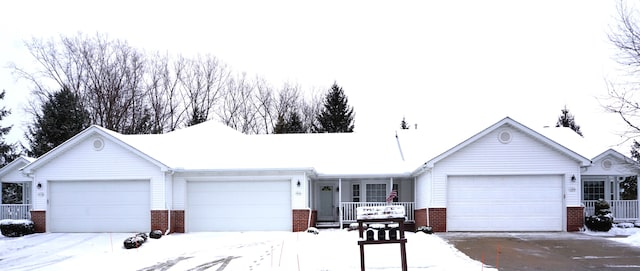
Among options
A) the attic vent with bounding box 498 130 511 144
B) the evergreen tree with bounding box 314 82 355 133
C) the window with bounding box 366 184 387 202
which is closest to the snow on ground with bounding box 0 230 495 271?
the attic vent with bounding box 498 130 511 144

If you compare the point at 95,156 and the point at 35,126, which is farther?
the point at 35,126

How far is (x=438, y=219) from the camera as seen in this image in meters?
19.1

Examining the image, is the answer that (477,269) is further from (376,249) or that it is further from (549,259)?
(376,249)

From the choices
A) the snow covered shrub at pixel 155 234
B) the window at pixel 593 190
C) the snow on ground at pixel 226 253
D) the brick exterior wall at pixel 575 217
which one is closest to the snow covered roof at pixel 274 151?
the snow covered shrub at pixel 155 234

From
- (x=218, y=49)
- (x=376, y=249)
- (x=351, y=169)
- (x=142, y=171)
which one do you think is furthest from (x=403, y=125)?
(x=376, y=249)

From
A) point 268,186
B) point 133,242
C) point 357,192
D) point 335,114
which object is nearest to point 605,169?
point 357,192

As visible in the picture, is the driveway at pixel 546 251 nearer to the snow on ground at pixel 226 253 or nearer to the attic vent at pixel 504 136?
the snow on ground at pixel 226 253

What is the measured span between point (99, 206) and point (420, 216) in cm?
1243

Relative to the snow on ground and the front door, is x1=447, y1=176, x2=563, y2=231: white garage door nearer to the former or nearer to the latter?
the snow on ground

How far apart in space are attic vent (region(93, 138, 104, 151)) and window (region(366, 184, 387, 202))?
1148 centimetres

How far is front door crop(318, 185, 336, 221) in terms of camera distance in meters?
24.7

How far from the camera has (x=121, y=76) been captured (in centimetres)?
3881

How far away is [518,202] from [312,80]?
30892 millimetres

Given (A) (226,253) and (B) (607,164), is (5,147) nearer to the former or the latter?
(A) (226,253)
